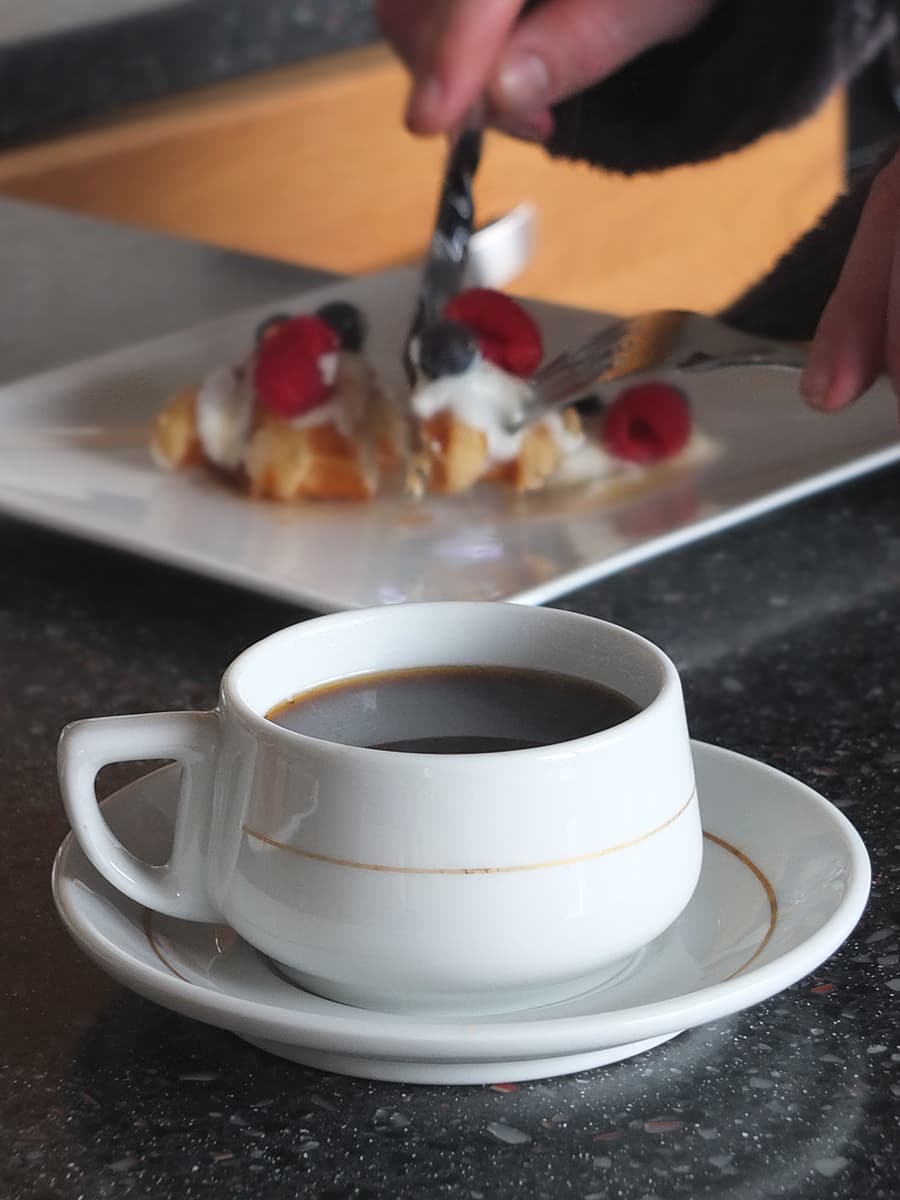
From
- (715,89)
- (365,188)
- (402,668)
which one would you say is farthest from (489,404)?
(365,188)

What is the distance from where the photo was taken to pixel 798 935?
0.37 meters

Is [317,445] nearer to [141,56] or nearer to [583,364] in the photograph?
[583,364]

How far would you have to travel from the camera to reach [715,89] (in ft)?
3.29

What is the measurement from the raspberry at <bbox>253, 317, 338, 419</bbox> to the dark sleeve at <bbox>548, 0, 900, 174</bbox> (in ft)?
0.81

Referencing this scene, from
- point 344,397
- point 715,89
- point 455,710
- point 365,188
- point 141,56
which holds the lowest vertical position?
point 365,188

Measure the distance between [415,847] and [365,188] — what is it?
1692mm

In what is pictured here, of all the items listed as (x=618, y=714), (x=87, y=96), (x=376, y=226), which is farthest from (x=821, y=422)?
A: (x=376, y=226)

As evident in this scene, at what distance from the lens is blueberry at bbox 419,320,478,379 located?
857 mm

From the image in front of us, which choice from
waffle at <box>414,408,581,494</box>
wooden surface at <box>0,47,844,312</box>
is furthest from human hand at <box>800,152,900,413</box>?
wooden surface at <box>0,47,844,312</box>

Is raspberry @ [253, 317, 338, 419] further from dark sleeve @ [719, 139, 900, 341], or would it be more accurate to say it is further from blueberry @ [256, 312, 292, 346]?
dark sleeve @ [719, 139, 900, 341]

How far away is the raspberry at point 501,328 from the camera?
2.84ft

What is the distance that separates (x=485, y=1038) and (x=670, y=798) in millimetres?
72

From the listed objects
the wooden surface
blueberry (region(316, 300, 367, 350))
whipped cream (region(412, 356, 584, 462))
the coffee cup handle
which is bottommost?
the wooden surface

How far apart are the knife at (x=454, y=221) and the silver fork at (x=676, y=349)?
0.66ft
